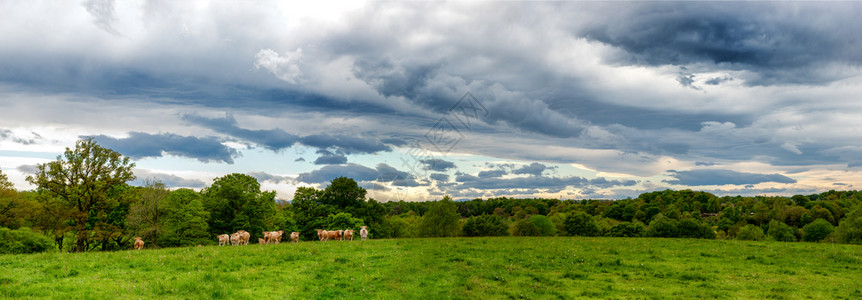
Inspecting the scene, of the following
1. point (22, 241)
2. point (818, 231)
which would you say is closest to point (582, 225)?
point (818, 231)

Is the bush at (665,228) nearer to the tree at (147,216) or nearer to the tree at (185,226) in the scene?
the tree at (185,226)

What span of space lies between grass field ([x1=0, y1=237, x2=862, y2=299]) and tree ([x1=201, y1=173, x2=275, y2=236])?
1355 inches

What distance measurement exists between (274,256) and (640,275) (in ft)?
56.0

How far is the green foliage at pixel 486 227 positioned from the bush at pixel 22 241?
62551mm

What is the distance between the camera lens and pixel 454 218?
7062 cm

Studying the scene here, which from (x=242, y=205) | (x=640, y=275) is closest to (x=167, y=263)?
(x=640, y=275)

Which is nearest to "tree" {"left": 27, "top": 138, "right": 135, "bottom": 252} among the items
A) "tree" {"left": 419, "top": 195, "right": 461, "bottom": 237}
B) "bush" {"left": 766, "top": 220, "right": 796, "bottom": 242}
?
"tree" {"left": 419, "top": 195, "right": 461, "bottom": 237}

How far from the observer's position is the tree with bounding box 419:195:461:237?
70000mm

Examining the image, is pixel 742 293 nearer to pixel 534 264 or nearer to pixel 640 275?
pixel 640 275

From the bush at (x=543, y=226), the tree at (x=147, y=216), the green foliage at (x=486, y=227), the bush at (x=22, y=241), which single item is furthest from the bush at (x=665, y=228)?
the bush at (x=22, y=241)

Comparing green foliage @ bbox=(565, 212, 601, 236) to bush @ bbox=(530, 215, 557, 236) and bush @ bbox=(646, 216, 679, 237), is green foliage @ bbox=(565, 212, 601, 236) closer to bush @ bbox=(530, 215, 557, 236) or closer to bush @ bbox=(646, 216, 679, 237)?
bush @ bbox=(530, 215, 557, 236)

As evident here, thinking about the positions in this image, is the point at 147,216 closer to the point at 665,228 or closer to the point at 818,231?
the point at 665,228

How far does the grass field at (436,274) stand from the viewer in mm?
14641

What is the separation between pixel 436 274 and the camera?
58.5 feet
